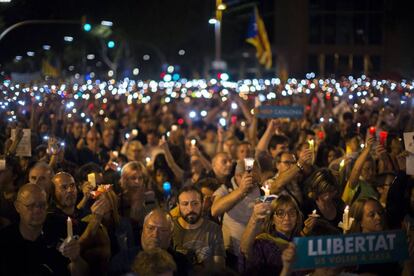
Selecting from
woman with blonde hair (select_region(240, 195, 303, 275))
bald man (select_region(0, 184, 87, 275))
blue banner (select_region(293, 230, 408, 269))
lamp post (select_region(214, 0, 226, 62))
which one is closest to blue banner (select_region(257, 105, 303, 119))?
woman with blonde hair (select_region(240, 195, 303, 275))

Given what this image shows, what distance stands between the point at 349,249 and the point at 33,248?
Answer: 224 cm

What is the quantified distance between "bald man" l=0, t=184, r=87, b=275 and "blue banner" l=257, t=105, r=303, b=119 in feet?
24.2

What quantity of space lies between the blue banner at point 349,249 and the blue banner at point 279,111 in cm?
825

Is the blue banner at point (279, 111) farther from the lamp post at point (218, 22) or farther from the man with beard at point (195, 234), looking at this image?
the lamp post at point (218, 22)

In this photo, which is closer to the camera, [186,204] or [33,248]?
[33,248]

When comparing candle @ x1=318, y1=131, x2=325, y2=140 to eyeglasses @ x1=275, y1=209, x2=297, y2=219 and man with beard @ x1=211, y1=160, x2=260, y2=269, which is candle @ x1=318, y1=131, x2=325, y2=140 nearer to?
man with beard @ x1=211, y1=160, x2=260, y2=269

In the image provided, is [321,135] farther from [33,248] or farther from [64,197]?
[33,248]

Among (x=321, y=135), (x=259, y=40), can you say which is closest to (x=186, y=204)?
(x=321, y=135)

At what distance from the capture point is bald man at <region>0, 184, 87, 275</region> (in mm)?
5660

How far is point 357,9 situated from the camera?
6831 cm

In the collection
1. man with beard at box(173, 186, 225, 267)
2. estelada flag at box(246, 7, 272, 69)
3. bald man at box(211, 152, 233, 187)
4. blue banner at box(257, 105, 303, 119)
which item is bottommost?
man with beard at box(173, 186, 225, 267)

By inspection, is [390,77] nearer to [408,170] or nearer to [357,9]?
[408,170]

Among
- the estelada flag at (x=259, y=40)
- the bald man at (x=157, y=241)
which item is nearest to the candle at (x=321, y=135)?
the bald man at (x=157, y=241)

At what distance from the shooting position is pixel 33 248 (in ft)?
19.3
